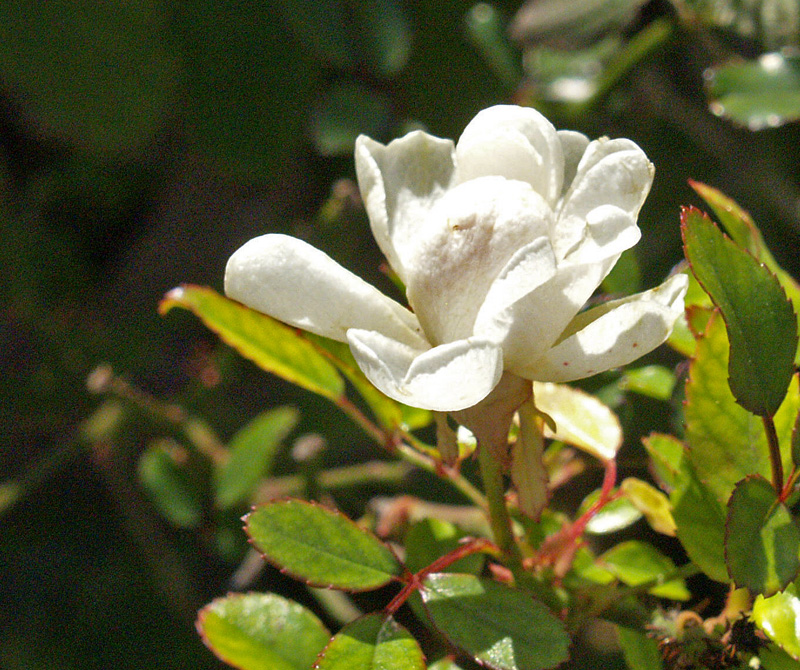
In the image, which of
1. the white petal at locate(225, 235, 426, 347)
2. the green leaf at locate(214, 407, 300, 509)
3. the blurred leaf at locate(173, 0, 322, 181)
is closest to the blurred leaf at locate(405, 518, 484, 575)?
the white petal at locate(225, 235, 426, 347)

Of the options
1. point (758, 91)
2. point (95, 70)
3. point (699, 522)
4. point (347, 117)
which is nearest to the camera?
point (699, 522)

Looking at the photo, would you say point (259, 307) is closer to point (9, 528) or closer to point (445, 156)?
point (445, 156)

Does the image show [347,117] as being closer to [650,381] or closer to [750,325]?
[650,381]

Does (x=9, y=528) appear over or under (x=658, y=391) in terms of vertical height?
under

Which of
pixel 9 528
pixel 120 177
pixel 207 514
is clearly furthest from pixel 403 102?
pixel 9 528

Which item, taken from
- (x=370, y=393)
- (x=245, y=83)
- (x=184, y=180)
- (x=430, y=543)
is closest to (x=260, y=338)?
(x=370, y=393)

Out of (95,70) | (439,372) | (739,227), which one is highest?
(95,70)
